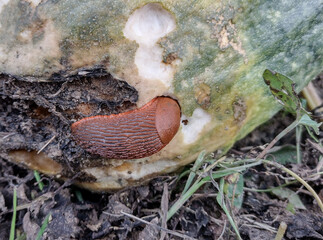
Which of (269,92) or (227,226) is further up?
Result: (269,92)

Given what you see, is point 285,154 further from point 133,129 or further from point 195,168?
point 133,129

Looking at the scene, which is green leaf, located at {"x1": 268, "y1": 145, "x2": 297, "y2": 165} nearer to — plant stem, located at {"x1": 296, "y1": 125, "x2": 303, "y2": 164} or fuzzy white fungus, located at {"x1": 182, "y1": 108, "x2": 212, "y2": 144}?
plant stem, located at {"x1": 296, "y1": 125, "x2": 303, "y2": 164}

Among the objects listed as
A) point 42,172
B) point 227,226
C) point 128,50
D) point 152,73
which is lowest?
point 227,226

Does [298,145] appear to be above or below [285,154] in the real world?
above

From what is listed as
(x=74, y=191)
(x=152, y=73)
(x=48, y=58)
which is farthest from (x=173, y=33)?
(x=74, y=191)

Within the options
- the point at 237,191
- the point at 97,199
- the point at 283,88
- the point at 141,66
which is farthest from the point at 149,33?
the point at 97,199

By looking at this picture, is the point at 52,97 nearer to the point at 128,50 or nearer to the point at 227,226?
the point at 128,50

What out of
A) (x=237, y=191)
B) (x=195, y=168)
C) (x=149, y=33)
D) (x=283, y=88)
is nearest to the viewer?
(x=149, y=33)
